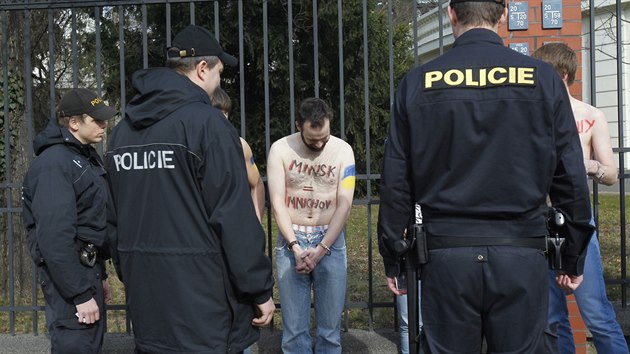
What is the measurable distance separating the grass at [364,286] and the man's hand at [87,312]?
6.24ft

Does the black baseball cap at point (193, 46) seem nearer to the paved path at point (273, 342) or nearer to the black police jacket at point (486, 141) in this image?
the black police jacket at point (486, 141)

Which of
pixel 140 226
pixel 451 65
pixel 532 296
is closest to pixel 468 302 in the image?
pixel 532 296

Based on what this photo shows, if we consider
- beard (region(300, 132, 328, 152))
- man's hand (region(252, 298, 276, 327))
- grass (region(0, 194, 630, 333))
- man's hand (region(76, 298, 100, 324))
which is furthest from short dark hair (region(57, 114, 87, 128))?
grass (region(0, 194, 630, 333))

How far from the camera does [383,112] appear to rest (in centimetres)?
1451

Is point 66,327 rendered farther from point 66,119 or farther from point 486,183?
point 486,183

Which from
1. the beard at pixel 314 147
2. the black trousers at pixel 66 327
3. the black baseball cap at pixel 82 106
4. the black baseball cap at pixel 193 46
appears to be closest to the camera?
the black baseball cap at pixel 193 46

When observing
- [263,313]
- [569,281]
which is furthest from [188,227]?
[569,281]

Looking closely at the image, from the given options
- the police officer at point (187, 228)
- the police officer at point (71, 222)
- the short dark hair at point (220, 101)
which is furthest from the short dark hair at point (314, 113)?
the police officer at point (187, 228)

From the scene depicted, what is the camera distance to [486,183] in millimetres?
2863

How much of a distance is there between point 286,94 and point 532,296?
11.5 metres

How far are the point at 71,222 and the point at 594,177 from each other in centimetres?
274

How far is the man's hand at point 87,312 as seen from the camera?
12.0ft

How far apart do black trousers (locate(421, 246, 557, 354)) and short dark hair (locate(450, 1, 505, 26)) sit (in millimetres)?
901

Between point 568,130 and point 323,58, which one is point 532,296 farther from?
point 323,58
